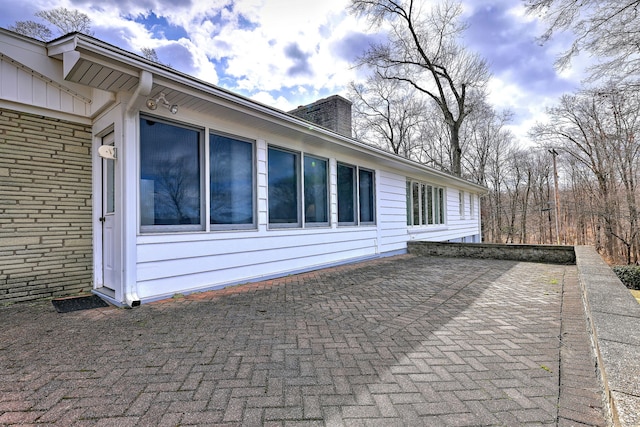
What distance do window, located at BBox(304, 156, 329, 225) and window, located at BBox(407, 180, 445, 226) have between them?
3.99 meters

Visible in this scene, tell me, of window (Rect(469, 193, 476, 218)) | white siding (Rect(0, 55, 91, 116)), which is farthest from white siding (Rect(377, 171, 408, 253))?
window (Rect(469, 193, 476, 218))

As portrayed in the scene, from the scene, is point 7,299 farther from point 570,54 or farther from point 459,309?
point 570,54

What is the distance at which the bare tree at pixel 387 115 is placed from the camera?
69.4ft

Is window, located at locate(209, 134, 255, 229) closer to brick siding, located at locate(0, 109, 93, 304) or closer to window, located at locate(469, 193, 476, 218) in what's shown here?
brick siding, located at locate(0, 109, 93, 304)

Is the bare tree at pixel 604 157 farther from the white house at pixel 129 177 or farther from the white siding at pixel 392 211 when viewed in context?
the white house at pixel 129 177

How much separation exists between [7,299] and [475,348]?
493 centimetres

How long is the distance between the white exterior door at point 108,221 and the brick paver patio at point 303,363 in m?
0.64

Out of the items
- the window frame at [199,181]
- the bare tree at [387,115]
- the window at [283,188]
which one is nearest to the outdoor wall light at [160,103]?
the window frame at [199,181]

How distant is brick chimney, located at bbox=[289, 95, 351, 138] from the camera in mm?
7531

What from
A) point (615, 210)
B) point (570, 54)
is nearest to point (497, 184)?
point (615, 210)

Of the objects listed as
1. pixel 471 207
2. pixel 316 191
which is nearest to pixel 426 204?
pixel 316 191

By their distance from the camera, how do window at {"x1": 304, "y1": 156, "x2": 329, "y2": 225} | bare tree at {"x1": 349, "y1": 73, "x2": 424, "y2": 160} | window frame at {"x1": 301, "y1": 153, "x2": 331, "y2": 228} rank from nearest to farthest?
1. window frame at {"x1": 301, "y1": 153, "x2": 331, "y2": 228}
2. window at {"x1": 304, "y1": 156, "x2": 329, "y2": 225}
3. bare tree at {"x1": 349, "y1": 73, "x2": 424, "y2": 160}

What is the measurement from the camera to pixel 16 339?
8.14ft

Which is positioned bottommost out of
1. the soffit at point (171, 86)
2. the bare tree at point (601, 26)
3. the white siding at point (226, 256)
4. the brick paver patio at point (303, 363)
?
the brick paver patio at point (303, 363)
